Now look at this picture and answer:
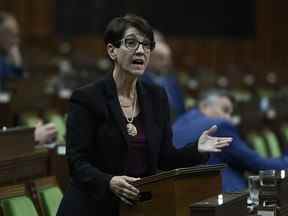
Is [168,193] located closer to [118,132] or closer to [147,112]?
[118,132]

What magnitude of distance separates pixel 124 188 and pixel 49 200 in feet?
2.95

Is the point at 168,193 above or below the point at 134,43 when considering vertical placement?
below

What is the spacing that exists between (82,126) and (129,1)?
→ 36.6 feet

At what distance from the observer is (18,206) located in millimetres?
3553

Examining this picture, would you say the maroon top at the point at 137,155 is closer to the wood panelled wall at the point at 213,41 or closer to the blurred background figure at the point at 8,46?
the blurred background figure at the point at 8,46

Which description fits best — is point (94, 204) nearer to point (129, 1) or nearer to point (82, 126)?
point (82, 126)

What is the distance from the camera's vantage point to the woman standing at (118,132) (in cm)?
325

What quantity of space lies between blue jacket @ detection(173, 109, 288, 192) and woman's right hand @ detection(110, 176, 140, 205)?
1.60m

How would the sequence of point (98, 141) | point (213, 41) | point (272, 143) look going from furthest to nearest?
point (213, 41)
point (272, 143)
point (98, 141)

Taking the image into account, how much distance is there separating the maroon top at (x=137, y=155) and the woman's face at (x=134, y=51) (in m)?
0.21

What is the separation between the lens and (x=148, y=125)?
3385 millimetres

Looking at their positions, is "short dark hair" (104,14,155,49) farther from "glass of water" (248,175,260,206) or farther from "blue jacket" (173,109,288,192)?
"blue jacket" (173,109,288,192)

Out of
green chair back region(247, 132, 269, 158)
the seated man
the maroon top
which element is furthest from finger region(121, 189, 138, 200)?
green chair back region(247, 132, 269, 158)

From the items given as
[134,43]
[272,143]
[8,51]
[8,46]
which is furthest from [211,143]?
[8,51]
